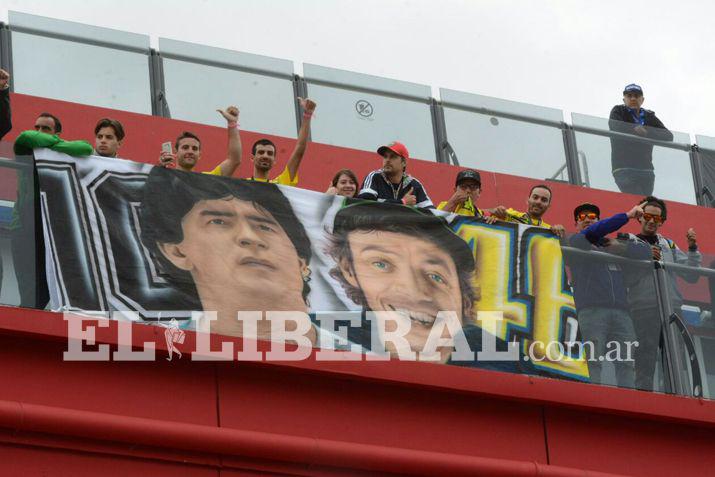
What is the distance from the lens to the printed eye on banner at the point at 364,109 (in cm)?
1641

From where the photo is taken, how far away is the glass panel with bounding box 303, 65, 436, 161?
16.2 meters

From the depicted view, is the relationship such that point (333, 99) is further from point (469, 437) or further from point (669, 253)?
point (469, 437)

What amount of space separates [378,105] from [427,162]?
0.89 meters

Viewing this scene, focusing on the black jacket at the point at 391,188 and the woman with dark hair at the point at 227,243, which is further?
the black jacket at the point at 391,188

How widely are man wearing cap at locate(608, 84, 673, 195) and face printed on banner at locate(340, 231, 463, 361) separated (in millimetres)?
6783

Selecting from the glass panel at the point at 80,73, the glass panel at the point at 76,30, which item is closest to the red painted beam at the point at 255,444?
the glass panel at the point at 80,73

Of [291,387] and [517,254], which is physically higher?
[517,254]

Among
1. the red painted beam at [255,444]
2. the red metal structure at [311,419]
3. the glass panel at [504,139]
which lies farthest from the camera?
the glass panel at [504,139]

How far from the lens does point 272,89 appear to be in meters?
16.1

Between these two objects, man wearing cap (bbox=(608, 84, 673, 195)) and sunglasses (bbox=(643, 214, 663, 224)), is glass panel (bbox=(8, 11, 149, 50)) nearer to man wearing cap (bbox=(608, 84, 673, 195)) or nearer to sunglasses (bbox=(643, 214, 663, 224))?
man wearing cap (bbox=(608, 84, 673, 195))

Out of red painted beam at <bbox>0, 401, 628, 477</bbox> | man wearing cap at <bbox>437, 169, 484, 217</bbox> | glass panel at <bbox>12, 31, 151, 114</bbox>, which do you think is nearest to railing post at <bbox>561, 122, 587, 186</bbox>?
glass panel at <bbox>12, 31, 151, 114</bbox>

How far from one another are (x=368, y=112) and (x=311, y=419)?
23.4 feet

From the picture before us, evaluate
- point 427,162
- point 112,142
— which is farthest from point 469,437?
point 427,162

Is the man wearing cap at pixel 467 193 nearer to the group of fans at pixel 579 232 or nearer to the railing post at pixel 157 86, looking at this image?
the group of fans at pixel 579 232
